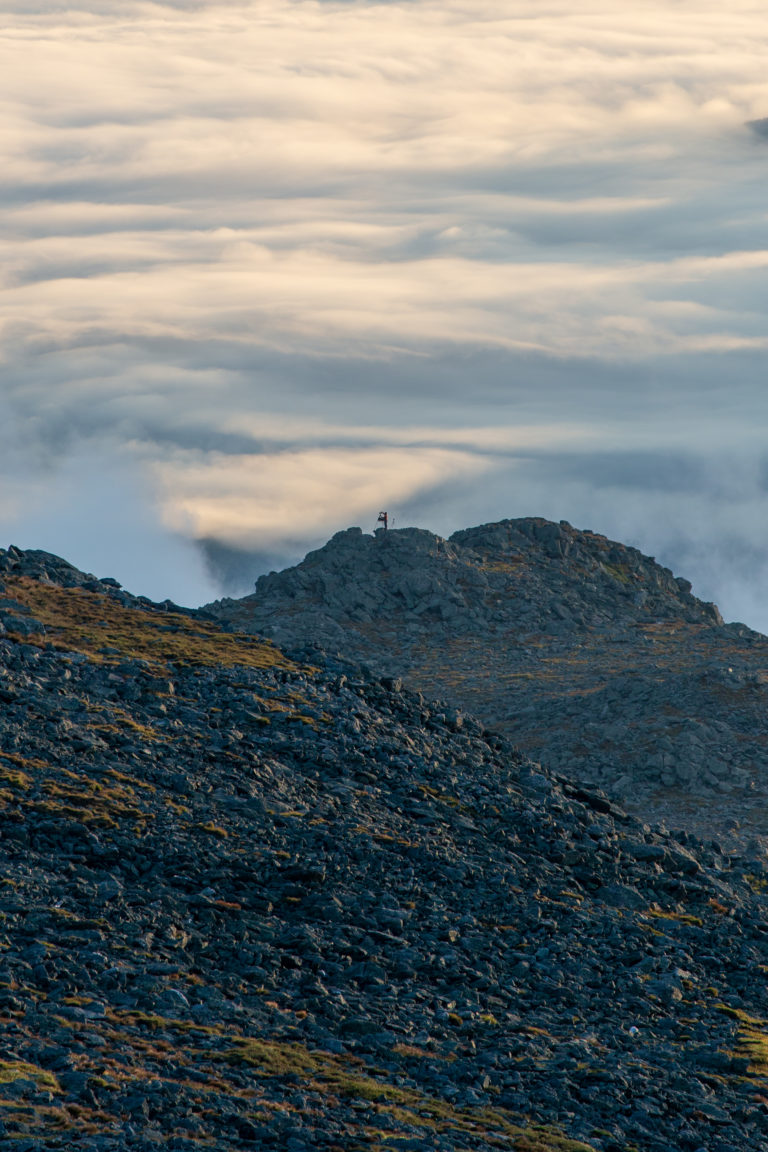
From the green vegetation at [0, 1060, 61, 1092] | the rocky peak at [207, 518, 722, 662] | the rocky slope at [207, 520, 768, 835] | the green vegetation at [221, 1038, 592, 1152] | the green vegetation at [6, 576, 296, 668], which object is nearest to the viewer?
the green vegetation at [0, 1060, 61, 1092]

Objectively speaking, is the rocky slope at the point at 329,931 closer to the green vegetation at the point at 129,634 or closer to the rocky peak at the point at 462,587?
the green vegetation at the point at 129,634

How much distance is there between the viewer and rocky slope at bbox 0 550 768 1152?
1268 inches

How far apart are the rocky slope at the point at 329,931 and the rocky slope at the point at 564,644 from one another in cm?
2400

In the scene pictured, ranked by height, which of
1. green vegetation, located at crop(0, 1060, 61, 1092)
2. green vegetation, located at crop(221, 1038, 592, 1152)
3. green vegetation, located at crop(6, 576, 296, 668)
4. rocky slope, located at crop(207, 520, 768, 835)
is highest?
rocky slope, located at crop(207, 520, 768, 835)

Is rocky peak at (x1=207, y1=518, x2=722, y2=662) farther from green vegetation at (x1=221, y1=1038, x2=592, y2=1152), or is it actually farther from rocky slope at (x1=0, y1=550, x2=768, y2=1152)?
green vegetation at (x1=221, y1=1038, x2=592, y2=1152)

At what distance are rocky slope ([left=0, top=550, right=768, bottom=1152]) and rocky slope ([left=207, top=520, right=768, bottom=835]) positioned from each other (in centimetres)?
2400

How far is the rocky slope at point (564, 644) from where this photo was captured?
91.9m

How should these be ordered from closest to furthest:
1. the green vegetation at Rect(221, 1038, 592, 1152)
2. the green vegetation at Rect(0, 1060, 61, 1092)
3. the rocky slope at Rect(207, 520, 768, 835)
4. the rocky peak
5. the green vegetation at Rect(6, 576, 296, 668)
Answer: the green vegetation at Rect(0, 1060, 61, 1092)
the green vegetation at Rect(221, 1038, 592, 1152)
the green vegetation at Rect(6, 576, 296, 668)
the rocky slope at Rect(207, 520, 768, 835)
the rocky peak

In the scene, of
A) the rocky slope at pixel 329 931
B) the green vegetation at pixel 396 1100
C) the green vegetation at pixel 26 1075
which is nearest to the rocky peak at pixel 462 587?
the rocky slope at pixel 329 931

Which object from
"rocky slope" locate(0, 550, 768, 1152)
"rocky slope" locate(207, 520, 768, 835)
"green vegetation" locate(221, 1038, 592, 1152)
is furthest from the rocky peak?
"green vegetation" locate(221, 1038, 592, 1152)

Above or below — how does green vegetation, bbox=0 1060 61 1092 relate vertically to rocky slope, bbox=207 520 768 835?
below

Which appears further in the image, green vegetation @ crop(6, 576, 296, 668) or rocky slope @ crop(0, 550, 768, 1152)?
green vegetation @ crop(6, 576, 296, 668)

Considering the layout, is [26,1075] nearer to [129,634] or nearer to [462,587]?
[129,634]

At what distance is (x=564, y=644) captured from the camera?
130 m
